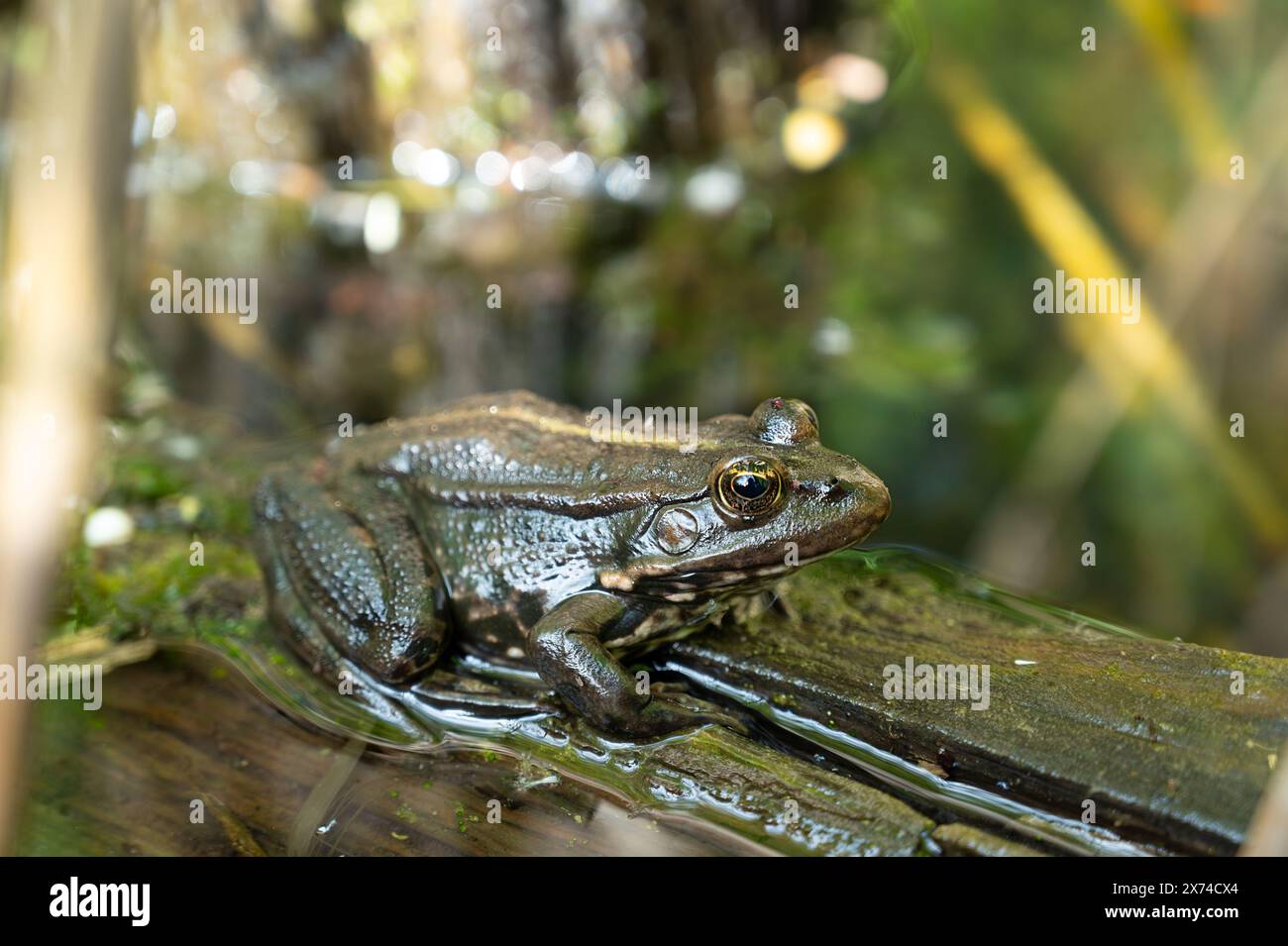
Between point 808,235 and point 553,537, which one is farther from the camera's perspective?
point 808,235

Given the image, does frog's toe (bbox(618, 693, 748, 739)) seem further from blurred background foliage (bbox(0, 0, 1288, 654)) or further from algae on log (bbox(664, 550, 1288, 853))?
blurred background foliage (bbox(0, 0, 1288, 654))

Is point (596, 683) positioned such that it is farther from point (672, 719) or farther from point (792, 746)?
point (792, 746)

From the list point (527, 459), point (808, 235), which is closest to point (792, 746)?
point (527, 459)

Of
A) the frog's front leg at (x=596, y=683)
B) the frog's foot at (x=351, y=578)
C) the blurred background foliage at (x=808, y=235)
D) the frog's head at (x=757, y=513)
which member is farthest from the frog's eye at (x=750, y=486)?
the blurred background foliage at (x=808, y=235)

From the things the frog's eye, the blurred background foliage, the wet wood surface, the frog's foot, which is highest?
the blurred background foliage

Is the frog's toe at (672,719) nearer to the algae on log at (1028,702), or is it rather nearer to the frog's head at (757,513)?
the algae on log at (1028,702)

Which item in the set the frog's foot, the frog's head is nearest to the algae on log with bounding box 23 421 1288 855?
the frog's foot
